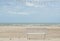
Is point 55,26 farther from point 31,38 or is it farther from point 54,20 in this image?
point 31,38

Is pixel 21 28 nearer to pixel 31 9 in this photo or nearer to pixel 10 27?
pixel 10 27

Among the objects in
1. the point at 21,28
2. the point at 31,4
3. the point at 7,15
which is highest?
the point at 31,4

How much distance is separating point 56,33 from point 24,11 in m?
0.43

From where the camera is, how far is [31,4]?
0.93 m

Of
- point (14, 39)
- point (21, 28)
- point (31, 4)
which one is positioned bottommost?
point (14, 39)

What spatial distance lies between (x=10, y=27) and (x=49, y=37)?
45cm

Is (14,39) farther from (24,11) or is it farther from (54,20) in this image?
(54,20)

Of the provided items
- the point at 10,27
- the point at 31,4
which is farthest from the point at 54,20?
the point at 10,27

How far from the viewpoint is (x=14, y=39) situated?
958mm

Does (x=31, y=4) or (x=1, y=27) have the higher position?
(x=31, y=4)

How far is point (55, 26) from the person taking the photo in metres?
0.94

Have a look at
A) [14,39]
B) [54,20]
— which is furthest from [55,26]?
[14,39]

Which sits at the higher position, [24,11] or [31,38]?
[24,11]

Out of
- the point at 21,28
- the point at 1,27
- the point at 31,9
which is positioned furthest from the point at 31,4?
the point at 1,27
